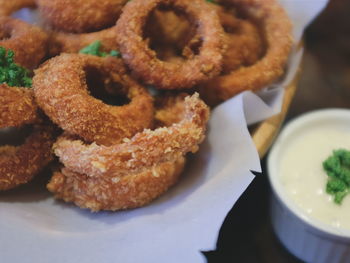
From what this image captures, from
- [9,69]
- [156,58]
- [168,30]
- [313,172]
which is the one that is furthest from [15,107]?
[313,172]

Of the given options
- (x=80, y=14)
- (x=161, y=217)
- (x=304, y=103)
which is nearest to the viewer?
(x=161, y=217)

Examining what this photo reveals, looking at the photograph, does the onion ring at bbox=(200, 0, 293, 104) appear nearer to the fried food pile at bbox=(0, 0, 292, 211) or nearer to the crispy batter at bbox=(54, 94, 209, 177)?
the fried food pile at bbox=(0, 0, 292, 211)

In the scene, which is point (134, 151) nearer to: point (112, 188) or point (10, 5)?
point (112, 188)

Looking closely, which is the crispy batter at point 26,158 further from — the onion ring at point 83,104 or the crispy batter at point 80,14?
the crispy batter at point 80,14

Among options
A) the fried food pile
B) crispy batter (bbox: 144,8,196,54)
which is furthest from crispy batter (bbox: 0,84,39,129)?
crispy batter (bbox: 144,8,196,54)

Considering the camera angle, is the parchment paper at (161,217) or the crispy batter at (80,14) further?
the crispy batter at (80,14)

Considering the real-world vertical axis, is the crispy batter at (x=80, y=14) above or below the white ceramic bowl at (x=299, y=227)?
above

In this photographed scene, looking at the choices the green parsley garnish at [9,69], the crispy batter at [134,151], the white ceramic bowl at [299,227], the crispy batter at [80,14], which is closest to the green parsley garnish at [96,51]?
the crispy batter at [80,14]
